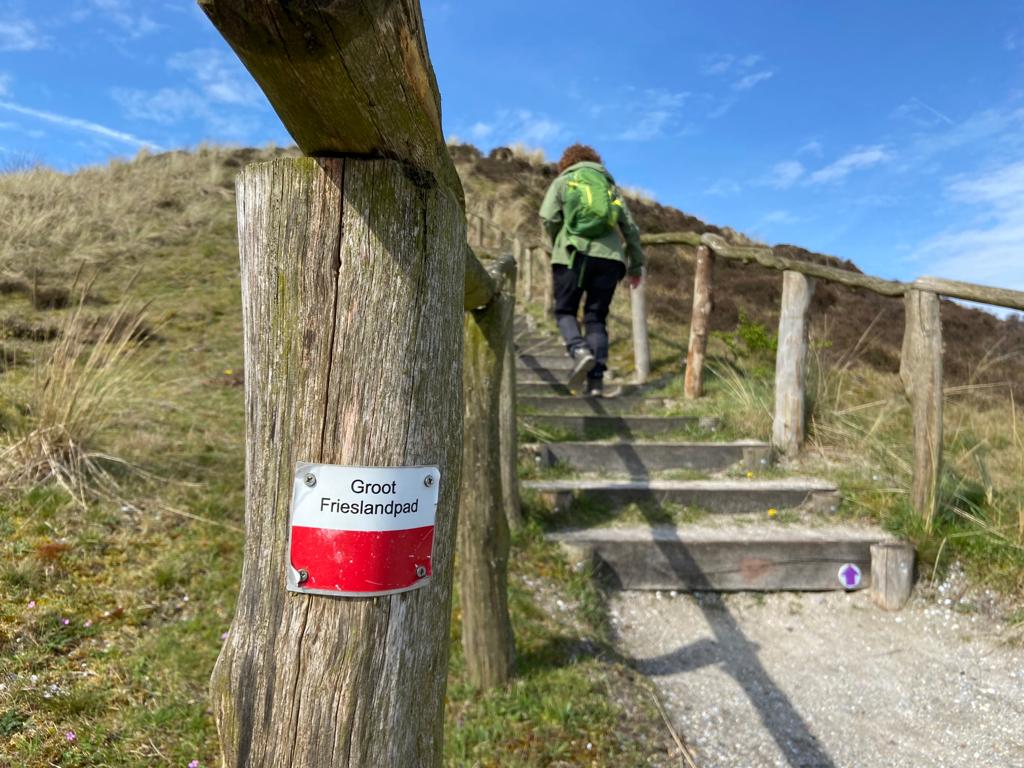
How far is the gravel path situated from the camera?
2.87 m

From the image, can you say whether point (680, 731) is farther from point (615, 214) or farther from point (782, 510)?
point (615, 214)

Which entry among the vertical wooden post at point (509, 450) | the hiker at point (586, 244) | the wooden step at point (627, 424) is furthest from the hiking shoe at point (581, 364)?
the vertical wooden post at point (509, 450)

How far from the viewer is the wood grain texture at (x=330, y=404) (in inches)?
42.1

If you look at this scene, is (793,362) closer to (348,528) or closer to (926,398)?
(926,398)

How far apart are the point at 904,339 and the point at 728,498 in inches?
58.5

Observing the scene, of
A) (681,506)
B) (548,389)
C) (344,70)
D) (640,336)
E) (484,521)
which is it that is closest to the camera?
(344,70)

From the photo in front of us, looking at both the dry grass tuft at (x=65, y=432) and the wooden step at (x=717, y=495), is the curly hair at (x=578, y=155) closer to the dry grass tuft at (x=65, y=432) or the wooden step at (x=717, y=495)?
the wooden step at (x=717, y=495)

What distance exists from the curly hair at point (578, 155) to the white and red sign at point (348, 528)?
5.27 m

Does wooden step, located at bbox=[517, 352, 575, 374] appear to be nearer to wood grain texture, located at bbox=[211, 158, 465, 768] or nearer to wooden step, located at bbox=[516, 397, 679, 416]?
wooden step, located at bbox=[516, 397, 679, 416]

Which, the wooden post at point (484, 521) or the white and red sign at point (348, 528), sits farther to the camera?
the wooden post at point (484, 521)

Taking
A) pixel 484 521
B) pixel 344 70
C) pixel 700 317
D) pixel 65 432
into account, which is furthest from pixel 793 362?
pixel 344 70

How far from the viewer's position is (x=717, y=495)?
15.0 feet

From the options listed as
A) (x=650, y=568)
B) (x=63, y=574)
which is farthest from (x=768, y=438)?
(x=63, y=574)

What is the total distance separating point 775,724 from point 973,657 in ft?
4.22
